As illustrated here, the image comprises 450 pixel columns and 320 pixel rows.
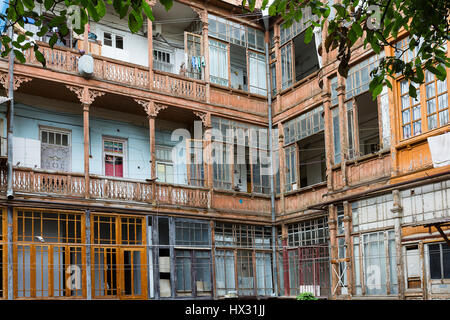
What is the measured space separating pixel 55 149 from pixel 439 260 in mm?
12636

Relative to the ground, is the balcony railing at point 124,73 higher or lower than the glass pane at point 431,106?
higher

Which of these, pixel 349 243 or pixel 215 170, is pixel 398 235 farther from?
pixel 215 170

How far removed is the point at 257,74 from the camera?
918 inches

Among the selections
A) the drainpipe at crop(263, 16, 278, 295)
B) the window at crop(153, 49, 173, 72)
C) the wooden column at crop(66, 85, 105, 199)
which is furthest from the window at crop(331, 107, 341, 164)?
the wooden column at crop(66, 85, 105, 199)

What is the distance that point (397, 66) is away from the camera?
5.95 meters

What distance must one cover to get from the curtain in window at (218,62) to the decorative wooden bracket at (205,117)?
1477mm

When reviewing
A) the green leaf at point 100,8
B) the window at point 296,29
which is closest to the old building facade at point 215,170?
the window at point 296,29

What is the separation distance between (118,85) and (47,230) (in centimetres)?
530

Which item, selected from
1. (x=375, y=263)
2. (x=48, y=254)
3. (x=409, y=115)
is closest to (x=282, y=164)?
(x=375, y=263)

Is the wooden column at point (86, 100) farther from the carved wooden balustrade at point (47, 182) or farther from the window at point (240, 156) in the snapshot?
the window at point (240, 156)

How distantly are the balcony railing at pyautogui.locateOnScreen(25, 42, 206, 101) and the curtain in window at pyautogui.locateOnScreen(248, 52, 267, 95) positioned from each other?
2.40m

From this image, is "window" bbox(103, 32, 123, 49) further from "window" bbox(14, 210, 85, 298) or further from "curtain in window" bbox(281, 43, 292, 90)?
"window" bbox(14, 210, 85, 298)

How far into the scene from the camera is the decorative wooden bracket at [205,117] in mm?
21353
